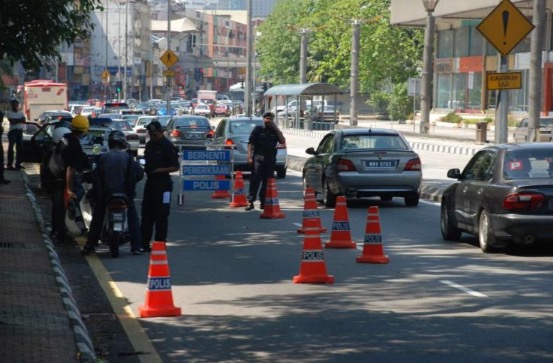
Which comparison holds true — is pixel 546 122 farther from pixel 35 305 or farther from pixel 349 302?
pixel 35 305

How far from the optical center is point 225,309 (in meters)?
12.2

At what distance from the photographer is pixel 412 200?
2450cm

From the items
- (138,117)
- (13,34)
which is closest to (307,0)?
(138,117)

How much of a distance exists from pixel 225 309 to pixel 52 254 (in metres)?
A: 4.19

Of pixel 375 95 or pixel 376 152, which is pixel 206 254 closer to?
pixel 376 152

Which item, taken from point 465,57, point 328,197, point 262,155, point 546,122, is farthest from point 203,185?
point 465,57

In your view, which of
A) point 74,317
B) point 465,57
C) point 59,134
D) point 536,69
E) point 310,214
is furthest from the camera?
point 465,57

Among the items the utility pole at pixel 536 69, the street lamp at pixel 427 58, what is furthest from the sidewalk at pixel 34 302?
the street lamp at pixel 427 58

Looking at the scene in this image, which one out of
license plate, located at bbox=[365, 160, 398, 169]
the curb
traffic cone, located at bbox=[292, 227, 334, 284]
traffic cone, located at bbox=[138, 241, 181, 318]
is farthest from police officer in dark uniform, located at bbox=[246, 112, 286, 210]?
traffic cone, located at bbox=[138, 241, 181, 318]

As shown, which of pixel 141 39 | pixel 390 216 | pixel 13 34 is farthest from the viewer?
pixel 141 39

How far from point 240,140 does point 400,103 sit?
59.2 metres

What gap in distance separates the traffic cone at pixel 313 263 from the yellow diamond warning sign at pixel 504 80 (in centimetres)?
1004

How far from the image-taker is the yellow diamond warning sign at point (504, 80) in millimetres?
22812

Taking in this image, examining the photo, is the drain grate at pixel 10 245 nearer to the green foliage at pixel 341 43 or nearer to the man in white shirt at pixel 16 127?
the man in white shirt at pixel 16 127
